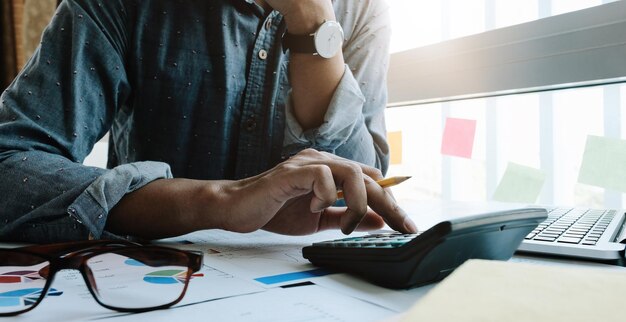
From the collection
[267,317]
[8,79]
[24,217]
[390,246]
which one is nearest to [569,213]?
[390,246]

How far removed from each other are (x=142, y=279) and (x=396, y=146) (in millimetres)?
1002

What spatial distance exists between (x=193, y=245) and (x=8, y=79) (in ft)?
5.86

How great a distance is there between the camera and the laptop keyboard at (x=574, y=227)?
0.53m

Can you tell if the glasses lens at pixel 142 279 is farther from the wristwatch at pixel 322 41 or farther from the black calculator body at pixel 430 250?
the wristwatch at pixel 322 41

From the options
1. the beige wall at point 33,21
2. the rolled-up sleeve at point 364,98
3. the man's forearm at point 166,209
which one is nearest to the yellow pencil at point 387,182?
the man's forearm at point 166,209

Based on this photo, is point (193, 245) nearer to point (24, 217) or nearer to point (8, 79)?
point (24, 217)

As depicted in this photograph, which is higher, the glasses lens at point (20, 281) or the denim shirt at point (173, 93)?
the denim shirt at point (173, 93)

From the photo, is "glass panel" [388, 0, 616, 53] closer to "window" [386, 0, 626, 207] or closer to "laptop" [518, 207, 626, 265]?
"window" [386, 0, 626, 207]

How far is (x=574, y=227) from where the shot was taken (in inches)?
23.8

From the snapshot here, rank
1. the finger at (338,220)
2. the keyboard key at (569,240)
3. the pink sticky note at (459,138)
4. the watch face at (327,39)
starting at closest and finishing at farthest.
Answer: the keyboard key at (569,240)
the finger at (338,220)
the watch face at (327,39)
the pink sticky note at (459,138)

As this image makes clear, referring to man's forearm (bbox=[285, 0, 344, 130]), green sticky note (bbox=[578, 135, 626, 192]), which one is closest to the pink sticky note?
green sticky note (bbox=[578, 135, 626, 192])

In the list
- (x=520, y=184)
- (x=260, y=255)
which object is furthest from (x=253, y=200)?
(x=520, y=184)

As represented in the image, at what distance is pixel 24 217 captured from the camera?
55cm

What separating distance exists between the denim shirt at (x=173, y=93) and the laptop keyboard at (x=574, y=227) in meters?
0.33
